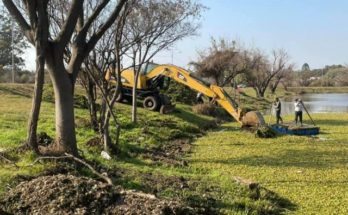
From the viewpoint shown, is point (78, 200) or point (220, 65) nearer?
point (78, 200)

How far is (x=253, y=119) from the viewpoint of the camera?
23.4 m

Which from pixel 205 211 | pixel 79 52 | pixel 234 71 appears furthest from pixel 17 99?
pixel 234 71

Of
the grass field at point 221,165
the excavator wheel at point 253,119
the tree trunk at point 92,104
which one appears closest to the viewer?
the grass field at point 221,165

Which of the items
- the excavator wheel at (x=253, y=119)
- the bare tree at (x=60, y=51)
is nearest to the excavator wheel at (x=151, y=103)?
the excavator wheel at (x=253, y=119)

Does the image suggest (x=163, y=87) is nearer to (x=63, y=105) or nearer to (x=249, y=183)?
(x=63, y=105)

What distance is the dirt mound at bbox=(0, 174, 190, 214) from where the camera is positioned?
6.36 metres

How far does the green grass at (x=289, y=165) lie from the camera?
9766 mm

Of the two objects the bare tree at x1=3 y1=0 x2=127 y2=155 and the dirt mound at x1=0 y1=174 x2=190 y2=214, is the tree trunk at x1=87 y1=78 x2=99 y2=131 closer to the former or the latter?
the bare tree at x1=3 y1=0 x2=127 y2=155

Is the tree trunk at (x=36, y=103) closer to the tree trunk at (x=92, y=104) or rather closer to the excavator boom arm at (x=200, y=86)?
the tree trunk at (x=92, y=104)

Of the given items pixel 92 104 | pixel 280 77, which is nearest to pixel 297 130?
pixel 92 104

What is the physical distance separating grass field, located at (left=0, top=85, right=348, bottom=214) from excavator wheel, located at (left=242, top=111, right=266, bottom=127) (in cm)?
88

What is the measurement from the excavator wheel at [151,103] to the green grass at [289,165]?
19.8 ft

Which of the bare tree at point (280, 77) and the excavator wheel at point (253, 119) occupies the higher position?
the bare tree at point (280, 77)

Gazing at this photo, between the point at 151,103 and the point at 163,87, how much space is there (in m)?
2.35
